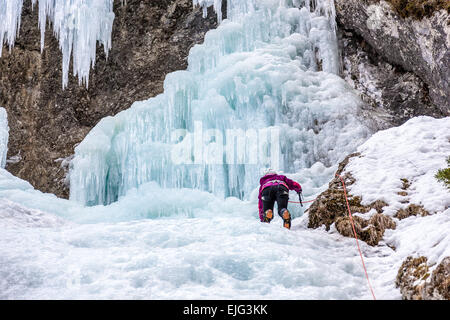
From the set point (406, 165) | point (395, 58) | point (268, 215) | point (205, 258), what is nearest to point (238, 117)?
point (395, 58)

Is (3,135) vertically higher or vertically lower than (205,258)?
higher

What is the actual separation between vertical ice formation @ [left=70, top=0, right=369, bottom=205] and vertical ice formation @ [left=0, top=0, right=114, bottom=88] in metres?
2.47

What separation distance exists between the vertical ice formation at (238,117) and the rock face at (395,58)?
0.60m

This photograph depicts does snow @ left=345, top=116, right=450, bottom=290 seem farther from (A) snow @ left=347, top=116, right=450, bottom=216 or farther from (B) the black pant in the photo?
(B) the black pant

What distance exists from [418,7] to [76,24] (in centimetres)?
969

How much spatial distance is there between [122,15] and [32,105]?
4.24m

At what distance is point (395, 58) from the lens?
10.5 m

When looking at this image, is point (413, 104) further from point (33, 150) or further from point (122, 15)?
point (33, 150)

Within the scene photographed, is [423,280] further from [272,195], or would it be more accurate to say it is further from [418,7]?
[418,7]

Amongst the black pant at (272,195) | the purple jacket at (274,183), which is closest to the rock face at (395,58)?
the purple jacket at (274,183)

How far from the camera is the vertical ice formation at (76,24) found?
13109 mm

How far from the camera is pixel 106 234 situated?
16.1 ft

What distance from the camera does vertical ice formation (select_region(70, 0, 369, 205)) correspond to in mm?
10289

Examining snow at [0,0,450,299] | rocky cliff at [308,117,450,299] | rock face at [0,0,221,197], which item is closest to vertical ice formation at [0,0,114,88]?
rock face at [0,0,221,197]
